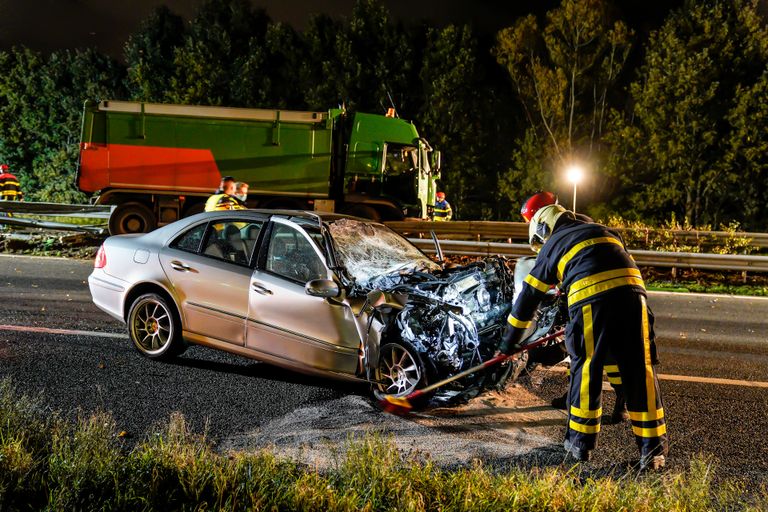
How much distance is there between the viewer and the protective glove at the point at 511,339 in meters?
4.18

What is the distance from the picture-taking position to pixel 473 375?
188 inches

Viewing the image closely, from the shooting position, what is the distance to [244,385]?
17.3ft

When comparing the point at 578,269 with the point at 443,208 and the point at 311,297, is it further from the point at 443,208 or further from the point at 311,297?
the point at 443,208

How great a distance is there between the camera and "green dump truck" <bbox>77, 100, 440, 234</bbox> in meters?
16.6

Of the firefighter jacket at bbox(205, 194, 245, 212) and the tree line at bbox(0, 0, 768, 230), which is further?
the tree line at bbox(0, 0, 768, 230)

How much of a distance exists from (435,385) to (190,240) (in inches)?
101

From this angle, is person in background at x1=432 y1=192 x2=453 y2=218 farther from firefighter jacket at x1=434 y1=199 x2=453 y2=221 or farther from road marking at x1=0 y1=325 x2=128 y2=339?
road marking at x1=0 y1=325 x2=128 y2=339

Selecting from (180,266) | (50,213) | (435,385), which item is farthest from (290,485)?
(50,213)

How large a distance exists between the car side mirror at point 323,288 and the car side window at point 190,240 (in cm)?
150

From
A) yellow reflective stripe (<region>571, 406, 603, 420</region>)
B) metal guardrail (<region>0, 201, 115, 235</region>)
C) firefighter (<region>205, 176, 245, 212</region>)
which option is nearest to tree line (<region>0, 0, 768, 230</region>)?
metal guardrail (<region>0, 201, 115, 235</region>)

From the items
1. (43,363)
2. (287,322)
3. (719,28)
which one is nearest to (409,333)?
(287,322)

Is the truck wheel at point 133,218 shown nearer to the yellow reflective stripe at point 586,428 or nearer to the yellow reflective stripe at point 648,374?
the yellow reflective stripe at point 586,428

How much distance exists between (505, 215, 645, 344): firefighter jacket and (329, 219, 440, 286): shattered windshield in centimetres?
144

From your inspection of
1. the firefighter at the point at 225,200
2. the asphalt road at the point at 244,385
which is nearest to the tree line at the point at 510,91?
the firefighter at the point at 225,200
